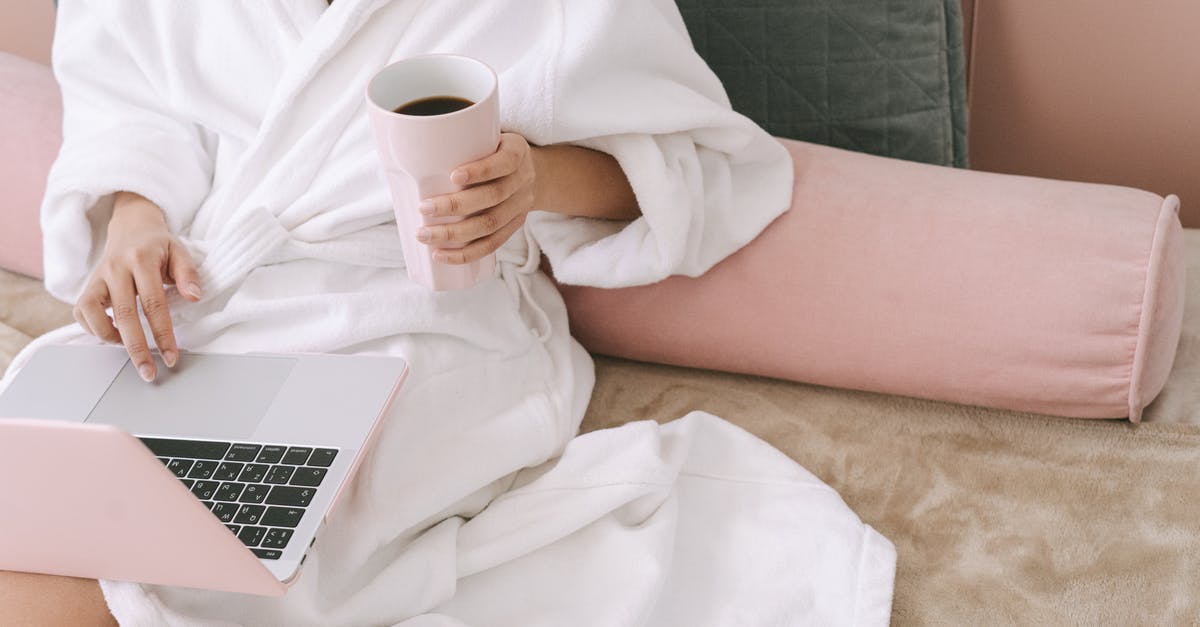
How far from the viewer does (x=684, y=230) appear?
1.02 m

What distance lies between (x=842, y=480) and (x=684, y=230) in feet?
0.96

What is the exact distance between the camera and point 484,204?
Answer: 797mm

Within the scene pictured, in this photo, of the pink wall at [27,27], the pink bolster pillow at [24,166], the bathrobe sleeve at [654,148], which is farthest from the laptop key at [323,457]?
the pink wall at [27,27]

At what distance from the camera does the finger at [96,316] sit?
0.98m

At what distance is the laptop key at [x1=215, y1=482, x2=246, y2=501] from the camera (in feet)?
2.70

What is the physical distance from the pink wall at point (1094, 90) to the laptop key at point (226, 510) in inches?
41.3

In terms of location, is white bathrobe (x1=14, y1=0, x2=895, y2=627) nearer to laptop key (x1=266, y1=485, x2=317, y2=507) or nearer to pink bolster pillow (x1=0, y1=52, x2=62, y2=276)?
laptop key (x1=266, y1=485, x2=317, y2=507)

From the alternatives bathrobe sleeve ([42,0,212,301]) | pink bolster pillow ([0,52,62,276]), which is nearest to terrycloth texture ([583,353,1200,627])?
bathrobe sleeve ([42,0,212,301])

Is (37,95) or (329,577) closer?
(329,577)

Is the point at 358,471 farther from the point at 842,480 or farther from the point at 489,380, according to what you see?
the point at 842,480

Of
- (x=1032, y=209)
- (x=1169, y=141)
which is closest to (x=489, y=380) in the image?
(x=1032, y=209)

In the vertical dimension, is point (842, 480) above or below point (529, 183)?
below

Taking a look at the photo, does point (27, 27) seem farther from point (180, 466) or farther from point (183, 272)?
point (180, 466)

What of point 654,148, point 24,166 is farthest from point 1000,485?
point 24,166
